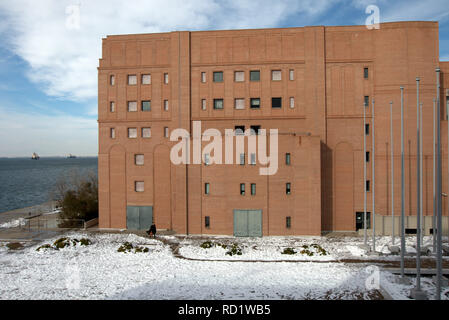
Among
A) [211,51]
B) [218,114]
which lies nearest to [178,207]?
[218,114]

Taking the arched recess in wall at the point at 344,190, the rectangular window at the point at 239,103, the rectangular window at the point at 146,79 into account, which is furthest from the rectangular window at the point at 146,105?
the arched recess in wall at the point at 344,190

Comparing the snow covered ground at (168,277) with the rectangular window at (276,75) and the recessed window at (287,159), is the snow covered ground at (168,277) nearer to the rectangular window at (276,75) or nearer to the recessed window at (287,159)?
the recessed window at (287,159)

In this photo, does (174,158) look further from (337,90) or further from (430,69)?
(430,69)

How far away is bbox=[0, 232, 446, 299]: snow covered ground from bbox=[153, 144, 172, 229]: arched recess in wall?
779cm

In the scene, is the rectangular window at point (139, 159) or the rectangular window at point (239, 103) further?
the rectangular window at point (139, 159)

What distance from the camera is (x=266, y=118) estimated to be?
31.0 metres

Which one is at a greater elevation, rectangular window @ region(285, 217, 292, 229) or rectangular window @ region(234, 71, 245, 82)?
rectangular window @ region(234, 71, 245, 82)

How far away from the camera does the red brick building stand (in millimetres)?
28875

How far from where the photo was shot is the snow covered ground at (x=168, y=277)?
639 inches

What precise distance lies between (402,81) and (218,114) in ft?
64.2

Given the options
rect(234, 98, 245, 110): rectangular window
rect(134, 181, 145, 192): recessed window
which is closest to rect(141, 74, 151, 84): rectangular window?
rect(234, 98, 245, 110): rectangular window

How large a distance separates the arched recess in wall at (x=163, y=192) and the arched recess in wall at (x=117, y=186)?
386cm

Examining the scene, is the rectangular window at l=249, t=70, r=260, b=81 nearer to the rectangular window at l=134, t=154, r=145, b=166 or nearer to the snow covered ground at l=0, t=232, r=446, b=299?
the rectangular window at l=134, t=154, r=145, b=166
